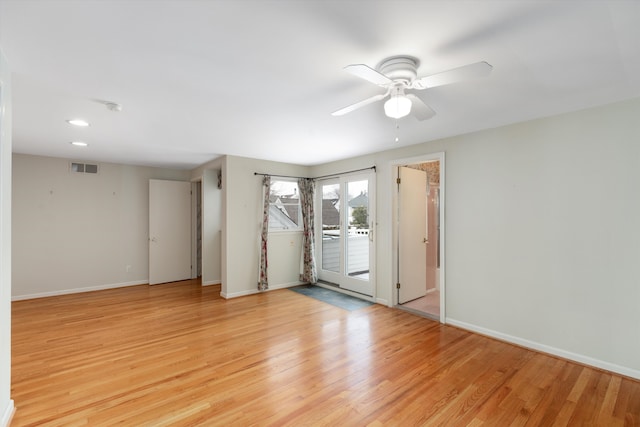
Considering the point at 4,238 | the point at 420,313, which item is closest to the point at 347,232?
the point at 420,313

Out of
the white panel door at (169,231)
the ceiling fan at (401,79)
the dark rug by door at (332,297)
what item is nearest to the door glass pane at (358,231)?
the dark rug by door at (332,297)

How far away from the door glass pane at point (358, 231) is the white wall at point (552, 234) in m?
1.45

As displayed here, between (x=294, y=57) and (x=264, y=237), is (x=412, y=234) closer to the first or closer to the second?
(x=264, y=237)

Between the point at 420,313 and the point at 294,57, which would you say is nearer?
the point at 294,57

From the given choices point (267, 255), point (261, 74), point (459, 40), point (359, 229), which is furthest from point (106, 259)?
point (459, 40)

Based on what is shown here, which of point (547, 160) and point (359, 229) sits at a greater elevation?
point (547, 160)

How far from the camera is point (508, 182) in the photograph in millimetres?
3246

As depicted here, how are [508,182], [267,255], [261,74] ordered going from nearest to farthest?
1. [261,74]
2. [508,182]
3. [267,255]

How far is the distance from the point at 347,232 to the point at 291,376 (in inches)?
119

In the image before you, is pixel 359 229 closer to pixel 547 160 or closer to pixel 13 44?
pixel 547 160

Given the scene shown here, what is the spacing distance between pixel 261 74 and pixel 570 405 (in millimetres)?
3321

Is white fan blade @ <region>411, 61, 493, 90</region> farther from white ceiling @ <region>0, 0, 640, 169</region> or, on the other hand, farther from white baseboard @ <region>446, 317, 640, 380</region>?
white baseboard @ <region>446, 317, 640, 380</region>

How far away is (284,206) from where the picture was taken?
5.76 meters

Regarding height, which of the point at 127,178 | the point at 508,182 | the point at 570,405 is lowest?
the point at 570,405
